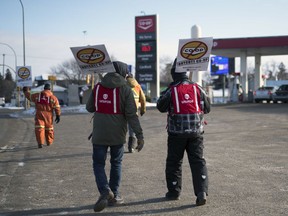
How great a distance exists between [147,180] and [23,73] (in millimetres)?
24062

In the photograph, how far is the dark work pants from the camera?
555 cm

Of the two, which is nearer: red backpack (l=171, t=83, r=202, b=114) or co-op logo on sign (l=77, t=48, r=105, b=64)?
red backpack (l=171, t=83, r=202, b=114)

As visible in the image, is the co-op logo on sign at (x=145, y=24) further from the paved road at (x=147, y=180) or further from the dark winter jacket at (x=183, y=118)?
the dark winter jacket at (x=183, y=118)

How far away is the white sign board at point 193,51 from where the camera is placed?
19.5 feet

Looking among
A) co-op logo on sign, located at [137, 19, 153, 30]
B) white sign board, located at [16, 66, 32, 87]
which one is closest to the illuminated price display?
co-op logo on sign, located at [137, 19, 153, 30]

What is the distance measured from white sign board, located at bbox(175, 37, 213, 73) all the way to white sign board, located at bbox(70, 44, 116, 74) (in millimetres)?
1001

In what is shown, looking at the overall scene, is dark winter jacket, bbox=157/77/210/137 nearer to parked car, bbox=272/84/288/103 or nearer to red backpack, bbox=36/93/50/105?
red backpack, bbox=36/93/50/105

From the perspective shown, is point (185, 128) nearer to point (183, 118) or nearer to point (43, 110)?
point (183, 118)

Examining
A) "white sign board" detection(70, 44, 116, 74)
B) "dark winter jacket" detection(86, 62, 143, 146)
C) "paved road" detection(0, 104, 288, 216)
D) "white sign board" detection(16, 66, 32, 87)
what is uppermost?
"white sign board" detection(16, 66, 32, 87)

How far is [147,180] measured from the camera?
6941 mm

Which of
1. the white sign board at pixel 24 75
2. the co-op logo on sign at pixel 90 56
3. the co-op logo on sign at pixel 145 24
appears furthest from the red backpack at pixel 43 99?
the co-op logo on sign at pixel 145 24

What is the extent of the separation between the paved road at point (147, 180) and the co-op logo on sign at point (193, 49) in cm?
197

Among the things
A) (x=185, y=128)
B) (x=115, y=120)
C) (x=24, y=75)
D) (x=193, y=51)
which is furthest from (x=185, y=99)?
(x=24, y=75)

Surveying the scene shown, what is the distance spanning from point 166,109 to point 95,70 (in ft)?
3.96
